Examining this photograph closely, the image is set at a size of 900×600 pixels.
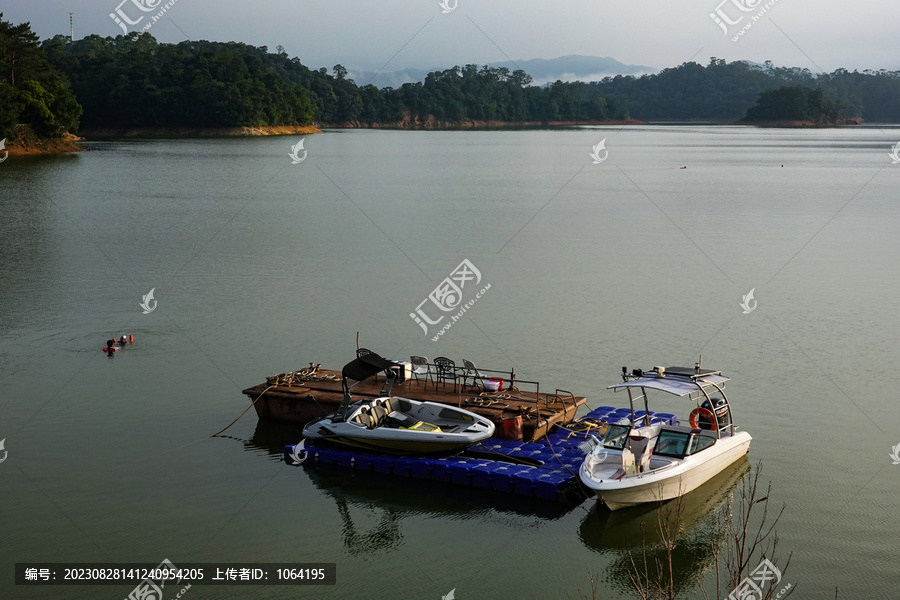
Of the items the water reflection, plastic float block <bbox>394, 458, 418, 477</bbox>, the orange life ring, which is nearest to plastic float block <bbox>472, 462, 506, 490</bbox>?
plastic float block <bbox>394, 458, 418, 477</bbox>

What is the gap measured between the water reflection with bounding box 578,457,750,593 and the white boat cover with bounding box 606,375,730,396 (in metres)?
1.71

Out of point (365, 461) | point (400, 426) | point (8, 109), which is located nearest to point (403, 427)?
point (400, 426)

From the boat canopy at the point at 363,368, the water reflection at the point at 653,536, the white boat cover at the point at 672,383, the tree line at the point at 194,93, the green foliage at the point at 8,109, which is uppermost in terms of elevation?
the tree line at the point at 194,93

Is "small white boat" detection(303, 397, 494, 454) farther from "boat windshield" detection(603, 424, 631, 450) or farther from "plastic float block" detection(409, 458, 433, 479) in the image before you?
"boat windshield" detection(603, 424, 631, 450)

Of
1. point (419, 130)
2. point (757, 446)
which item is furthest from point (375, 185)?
point (419, 130)

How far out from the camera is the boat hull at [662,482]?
1343 cm

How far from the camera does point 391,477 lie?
1533 centimetres

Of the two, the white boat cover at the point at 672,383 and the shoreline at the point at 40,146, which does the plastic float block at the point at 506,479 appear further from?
the shoreline at the point at 40,146

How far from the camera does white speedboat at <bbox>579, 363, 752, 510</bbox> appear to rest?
13.6 meters

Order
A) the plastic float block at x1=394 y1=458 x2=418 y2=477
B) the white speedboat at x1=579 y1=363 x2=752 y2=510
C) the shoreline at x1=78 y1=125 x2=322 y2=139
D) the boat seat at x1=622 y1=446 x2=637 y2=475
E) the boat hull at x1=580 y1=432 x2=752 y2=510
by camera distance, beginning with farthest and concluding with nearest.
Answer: the shoreline at x1=78 y1=125 x2=322 y2=139 < the plastic float block at x1=394 y1=458 x2=418 y2=477 < the boat seat at x1=622 y1=446 x2=637 y2=475 < the white speedboat at x1=579 y1=363 x2=752 y2=510 < the boat hull at x1=580 y1=432 x2=752 y2=510

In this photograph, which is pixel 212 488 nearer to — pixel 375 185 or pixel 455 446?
pixel 455 446

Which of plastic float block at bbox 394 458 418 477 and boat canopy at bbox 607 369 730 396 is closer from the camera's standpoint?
boat canopy at bbox 607 369 730 396

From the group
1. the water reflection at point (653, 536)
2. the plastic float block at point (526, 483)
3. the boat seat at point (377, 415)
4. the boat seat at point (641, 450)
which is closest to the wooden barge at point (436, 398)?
the boat seat at point (377, 415)

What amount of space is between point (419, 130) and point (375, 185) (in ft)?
412
